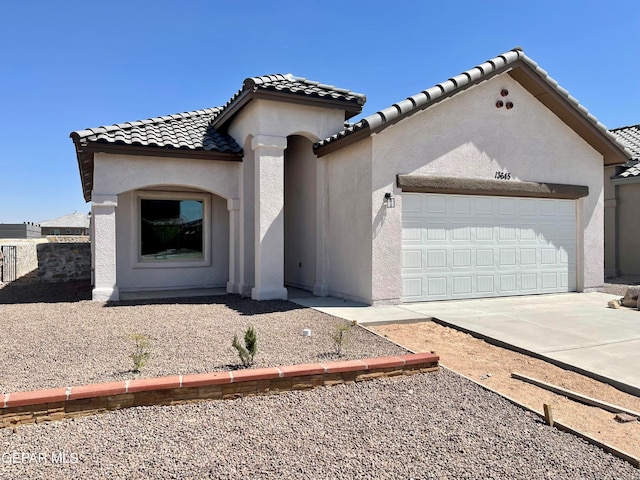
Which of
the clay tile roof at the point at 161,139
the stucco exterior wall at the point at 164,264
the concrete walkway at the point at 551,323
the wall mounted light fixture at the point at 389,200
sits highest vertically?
the clay tile roof at the point at 161,139

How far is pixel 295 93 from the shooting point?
10.7m

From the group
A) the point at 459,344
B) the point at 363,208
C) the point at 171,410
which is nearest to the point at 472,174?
the point at 363,208

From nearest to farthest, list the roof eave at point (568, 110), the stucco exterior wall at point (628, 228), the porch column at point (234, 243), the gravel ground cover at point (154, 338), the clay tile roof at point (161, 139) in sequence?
the gravel ground cover at point (154, 338)
the clay tile roof at point (161, 139)
the roof eave at point (568, 110)
the porch column at point (234, 243)
the stucco exterior wall at point (628, 228)

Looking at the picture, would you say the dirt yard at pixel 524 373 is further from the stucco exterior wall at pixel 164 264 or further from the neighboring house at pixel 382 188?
the stucco exterior wall at pixel 164 264

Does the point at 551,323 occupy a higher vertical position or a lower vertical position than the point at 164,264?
lower

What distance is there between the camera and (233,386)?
459 centimetres

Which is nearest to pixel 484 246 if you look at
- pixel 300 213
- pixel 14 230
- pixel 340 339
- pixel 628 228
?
pixel 300 213

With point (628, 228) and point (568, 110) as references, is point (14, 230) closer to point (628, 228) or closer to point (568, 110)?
point (568, 110)

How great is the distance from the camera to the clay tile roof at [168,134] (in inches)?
425

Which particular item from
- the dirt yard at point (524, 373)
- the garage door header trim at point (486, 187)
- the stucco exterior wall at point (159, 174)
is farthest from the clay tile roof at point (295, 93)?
the dirt yard at point (524, 373)

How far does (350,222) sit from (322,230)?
1.32 meters

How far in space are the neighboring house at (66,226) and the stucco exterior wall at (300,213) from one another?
50.6 m

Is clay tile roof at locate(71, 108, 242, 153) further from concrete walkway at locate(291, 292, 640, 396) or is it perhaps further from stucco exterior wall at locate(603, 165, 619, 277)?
stucco exterior wall at locate(603, 165, 619, 277)

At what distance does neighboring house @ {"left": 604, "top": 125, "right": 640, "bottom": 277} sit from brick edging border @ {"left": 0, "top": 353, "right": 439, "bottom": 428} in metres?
15.0
